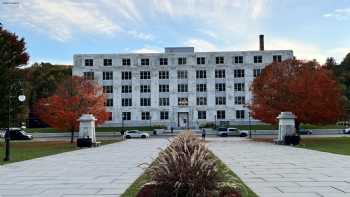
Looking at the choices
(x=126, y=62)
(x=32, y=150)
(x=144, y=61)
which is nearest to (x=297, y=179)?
(x=32, y=150)

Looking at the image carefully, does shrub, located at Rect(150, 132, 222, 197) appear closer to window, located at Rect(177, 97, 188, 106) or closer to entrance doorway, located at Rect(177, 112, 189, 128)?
entrance doorway, located at Rect(177, 112, 189, 128)

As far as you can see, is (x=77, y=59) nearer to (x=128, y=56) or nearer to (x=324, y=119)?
(x=128, y=56)

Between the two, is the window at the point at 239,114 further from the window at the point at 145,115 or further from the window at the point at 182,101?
the window at the point at 145,115

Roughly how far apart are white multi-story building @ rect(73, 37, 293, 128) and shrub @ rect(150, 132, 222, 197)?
88558 millimetres

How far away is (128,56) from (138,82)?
5.83 meters

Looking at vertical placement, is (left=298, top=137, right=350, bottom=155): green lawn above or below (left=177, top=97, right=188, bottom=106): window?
below

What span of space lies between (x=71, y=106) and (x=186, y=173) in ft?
165

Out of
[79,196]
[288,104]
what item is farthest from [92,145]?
[79,196]

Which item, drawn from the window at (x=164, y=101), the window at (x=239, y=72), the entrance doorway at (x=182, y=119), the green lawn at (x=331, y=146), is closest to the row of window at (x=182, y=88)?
the window at (x=239, y=72)

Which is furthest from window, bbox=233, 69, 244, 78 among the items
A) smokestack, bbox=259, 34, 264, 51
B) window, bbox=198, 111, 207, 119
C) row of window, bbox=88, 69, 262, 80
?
smokestack, bbox=259, 34, 264, 51

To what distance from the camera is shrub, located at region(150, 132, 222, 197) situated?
8.84m

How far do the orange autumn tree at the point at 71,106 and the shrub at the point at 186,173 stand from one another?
46.6 metres

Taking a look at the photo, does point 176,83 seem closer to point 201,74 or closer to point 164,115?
point 201,74

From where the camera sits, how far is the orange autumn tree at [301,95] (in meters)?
48.0
